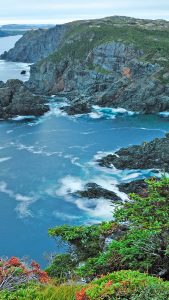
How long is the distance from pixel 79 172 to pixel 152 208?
45800mm

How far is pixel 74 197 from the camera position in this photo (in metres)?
59.2

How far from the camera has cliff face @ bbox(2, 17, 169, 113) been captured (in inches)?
4466

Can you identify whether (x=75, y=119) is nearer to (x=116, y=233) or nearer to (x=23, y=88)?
(x=23, y=88)

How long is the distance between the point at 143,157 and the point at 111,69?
6462 centimetres

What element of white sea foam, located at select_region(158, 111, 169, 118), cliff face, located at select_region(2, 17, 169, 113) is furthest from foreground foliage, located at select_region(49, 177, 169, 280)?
cliff face, located at select_region(2, 17, 169, 113)

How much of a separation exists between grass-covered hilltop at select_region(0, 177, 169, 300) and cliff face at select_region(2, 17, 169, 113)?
3404 inches

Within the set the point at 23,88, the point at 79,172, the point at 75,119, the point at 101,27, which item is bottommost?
the point at 79,172

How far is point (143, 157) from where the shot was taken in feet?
230

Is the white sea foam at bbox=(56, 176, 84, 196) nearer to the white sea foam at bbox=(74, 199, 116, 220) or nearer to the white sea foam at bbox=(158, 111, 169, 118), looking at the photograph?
the white sea foam at bbox=(74, 199, 116, 220)

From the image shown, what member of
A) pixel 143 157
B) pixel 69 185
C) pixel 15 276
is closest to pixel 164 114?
pixel 143 157

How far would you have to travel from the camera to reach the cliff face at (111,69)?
372 ft

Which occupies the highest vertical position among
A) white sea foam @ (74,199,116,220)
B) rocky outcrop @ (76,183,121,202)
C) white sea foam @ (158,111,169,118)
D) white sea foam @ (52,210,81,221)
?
white sea foam @ (158,111,169,118)

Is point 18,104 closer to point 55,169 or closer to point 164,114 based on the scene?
point 164,114

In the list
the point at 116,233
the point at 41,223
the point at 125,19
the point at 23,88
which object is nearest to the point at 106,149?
the point at 41,223
